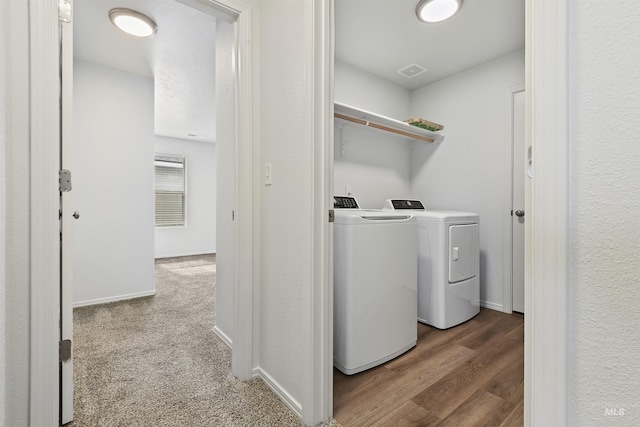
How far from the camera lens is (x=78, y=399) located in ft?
4.78

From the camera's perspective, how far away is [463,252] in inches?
97.3

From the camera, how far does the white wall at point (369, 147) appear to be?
282cm

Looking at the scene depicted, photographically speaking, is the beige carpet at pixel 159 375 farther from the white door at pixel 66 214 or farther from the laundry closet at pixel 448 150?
the laundry closet at pixel 448 150

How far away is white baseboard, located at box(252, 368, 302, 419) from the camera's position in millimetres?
1346

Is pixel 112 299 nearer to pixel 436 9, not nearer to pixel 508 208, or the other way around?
pixel 436 9

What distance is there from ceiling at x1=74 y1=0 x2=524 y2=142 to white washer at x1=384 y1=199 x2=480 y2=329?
149 centimetres

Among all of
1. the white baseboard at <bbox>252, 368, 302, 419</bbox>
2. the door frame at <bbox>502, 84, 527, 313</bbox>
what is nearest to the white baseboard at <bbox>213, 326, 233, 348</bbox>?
the white baseboard at <bbox>252, 368, 302, 419</bbox>

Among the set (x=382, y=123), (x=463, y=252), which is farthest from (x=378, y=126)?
(x=463, y=252)

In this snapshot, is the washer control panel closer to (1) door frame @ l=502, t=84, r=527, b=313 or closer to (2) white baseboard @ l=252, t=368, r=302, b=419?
(2) white baseboard @ l=252, t=368, r=302, b=419

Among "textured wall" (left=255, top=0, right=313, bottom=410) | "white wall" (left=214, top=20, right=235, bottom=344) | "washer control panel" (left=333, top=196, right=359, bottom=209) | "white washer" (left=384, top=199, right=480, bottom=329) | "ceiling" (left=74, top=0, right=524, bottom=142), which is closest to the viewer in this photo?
"textured wall" (left=255, top=0, right=313, bottom=410)

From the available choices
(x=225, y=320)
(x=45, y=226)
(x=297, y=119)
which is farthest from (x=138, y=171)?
(x=297, y=119)

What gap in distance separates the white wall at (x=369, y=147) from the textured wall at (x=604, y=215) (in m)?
2.24

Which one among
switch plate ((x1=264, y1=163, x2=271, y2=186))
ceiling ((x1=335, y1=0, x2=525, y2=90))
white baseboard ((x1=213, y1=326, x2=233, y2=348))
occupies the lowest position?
white baseboard ((x1=213, y1=326, x2=233, y2=348))

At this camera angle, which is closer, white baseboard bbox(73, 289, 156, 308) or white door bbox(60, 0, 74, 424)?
white door bbox(60, 0, 74, 424)
